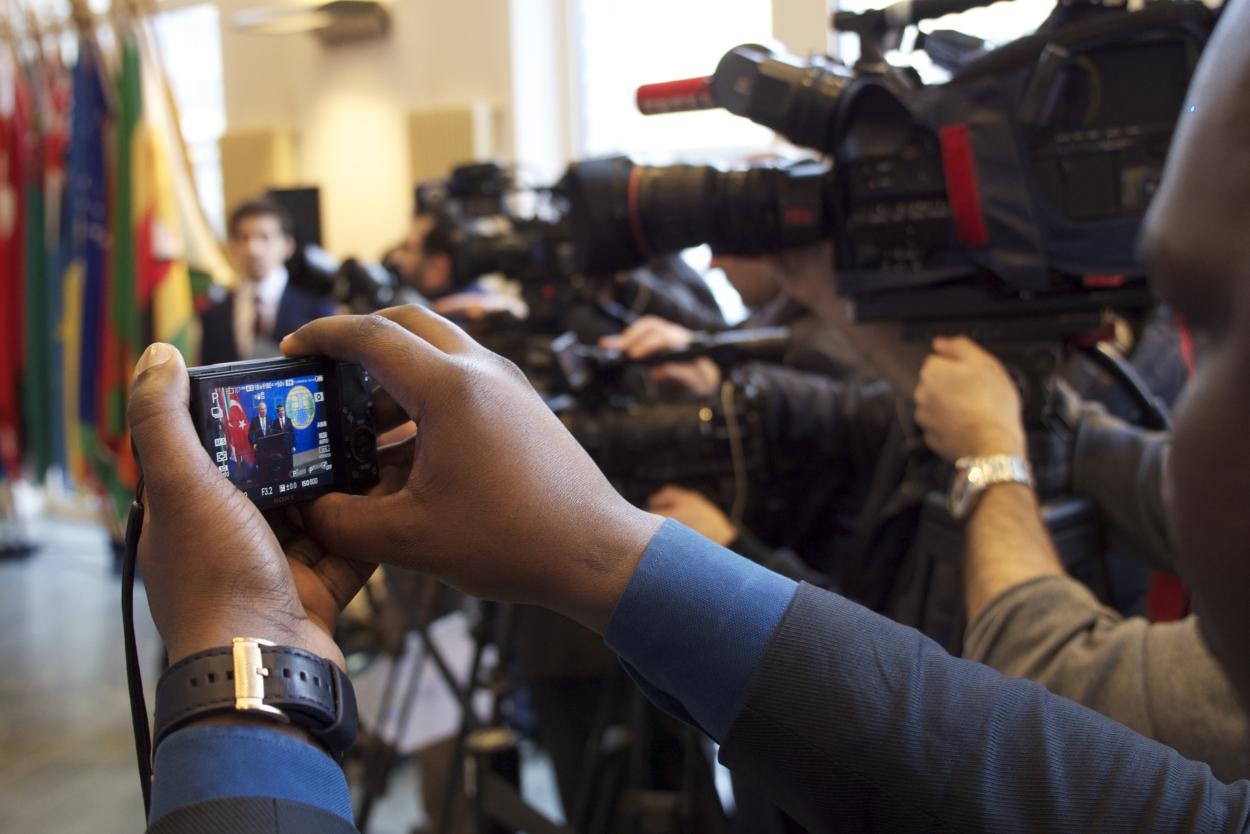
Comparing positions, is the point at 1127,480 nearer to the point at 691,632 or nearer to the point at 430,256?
the point at 691,632

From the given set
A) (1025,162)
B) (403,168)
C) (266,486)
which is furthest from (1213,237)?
(403,168)

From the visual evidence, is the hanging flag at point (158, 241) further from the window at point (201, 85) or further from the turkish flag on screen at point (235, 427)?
the turkish flag on screen at point (235, 427)

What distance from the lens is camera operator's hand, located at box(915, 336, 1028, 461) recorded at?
98 centimetres

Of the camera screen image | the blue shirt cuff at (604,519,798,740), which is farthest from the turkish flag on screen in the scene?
the blue shirt cuff at (604,519,798,740)

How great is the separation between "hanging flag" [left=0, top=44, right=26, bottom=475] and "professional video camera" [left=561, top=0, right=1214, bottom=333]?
4.00m

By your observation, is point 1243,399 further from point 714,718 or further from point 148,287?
point 148,287

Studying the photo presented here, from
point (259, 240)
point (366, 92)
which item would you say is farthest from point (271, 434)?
point (366, 92)

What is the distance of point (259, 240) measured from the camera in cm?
338

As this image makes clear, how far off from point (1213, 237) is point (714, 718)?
1.10 feet

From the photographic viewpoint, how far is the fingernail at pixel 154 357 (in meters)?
0.52

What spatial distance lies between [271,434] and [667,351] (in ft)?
2.60

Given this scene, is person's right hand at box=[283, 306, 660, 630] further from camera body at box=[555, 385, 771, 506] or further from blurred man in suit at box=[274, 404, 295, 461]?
camera body at box=[555, 385, 771, 506]

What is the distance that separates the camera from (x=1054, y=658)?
0.79 metres

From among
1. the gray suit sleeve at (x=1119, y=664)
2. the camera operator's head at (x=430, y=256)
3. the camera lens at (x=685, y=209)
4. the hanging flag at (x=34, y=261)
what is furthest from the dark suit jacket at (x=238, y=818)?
the hanging flag at (x=34, y=261)
